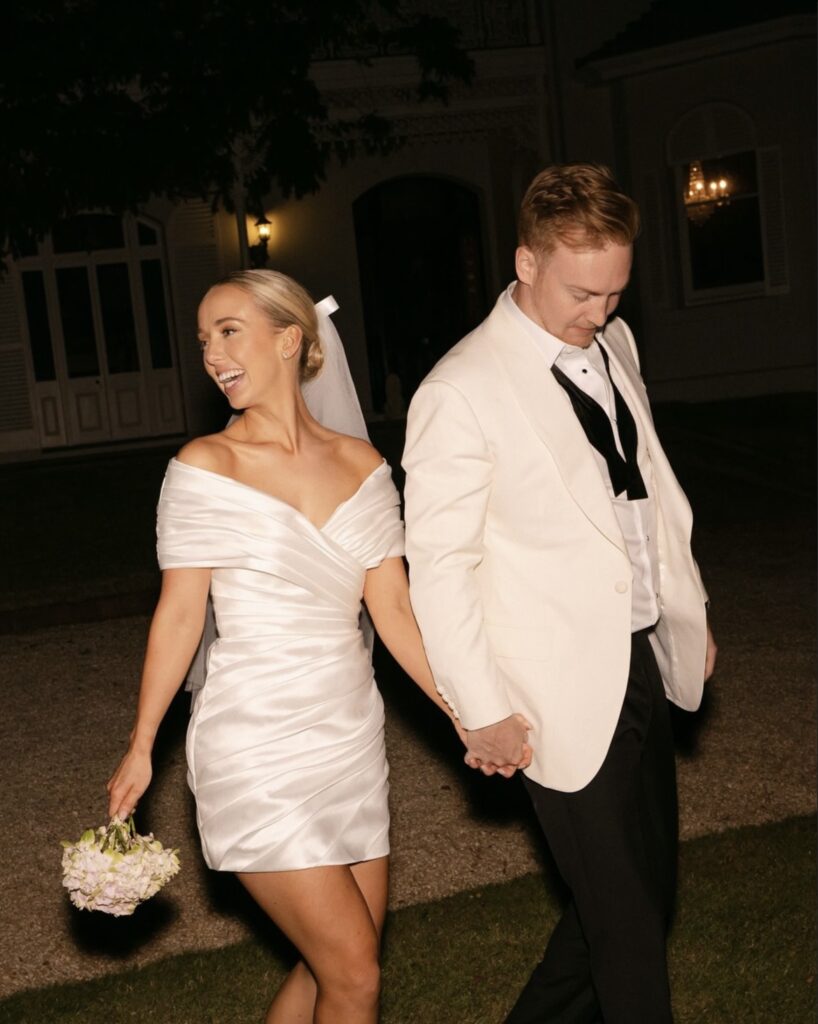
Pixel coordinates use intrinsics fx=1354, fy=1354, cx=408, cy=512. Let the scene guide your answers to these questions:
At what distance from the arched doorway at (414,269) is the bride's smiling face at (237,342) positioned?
1848cm

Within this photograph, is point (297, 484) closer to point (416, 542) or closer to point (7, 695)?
point (416, 542)

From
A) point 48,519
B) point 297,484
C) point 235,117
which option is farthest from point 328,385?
point 48,519

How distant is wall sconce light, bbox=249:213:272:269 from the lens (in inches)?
773

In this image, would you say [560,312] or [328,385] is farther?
[328,385]

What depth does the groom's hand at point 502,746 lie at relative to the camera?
112 inches

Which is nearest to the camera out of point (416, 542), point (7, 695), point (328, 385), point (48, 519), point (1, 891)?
point (416, 542)

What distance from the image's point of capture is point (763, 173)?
66.3 ft

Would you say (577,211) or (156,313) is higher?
(156,313)

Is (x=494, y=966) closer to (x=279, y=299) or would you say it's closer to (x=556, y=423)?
(x=556, y=423)

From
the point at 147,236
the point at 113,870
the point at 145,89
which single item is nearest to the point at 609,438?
the point at 113,870

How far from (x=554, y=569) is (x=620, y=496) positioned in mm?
256

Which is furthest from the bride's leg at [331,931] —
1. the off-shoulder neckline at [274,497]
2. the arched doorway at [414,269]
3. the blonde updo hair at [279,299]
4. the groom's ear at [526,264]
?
the arched doorway at [414,269]

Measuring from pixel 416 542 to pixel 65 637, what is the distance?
6.26m

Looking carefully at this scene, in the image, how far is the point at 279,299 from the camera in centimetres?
300
